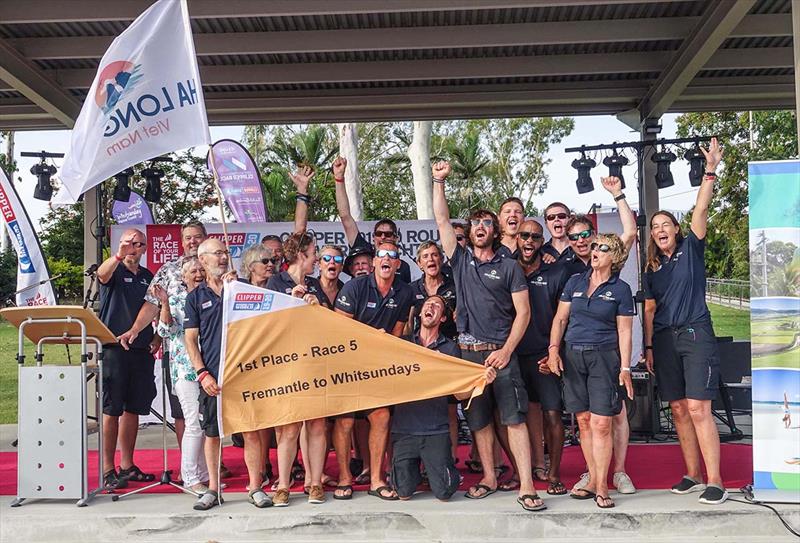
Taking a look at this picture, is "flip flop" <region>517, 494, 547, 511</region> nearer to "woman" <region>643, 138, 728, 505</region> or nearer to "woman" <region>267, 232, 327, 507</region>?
"woman" <region>643, 138, 728, 505</region>

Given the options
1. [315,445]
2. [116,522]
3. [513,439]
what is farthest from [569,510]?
[116,522]

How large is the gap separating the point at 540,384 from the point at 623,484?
0.94 metres

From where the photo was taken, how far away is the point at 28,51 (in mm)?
8859

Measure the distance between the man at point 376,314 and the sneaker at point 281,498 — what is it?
0.38m

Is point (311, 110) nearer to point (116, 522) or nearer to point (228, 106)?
point (228, 106)

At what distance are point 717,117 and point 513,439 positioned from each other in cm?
2572

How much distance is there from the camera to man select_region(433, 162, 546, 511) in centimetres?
587

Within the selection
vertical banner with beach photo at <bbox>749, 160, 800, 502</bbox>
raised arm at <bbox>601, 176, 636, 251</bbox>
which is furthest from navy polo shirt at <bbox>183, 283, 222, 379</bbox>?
vertical banner with beach photo at <bbox>749, 160, 800, 502</bbox>

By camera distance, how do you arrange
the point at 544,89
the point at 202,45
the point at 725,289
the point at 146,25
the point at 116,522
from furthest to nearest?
the point at 725,289 → the point at 544,89 → the point at 202,45 → the point at 146,25 → the point at 116,522

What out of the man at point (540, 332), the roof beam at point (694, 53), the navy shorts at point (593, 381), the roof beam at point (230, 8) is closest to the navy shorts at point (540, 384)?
the man at point (540, 332)

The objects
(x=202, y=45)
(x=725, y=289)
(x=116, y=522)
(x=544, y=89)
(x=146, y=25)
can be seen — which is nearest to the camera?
(x=116, y=522)

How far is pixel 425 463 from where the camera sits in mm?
6000

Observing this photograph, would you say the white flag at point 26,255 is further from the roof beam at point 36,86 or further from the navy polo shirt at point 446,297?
the navy polo shirt at point 446,297

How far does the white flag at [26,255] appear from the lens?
9.53 metres
